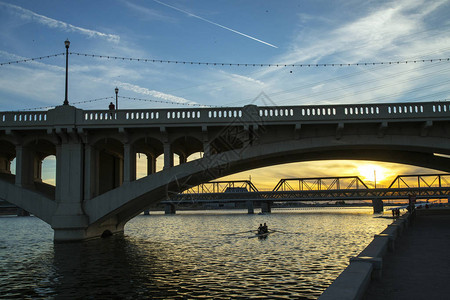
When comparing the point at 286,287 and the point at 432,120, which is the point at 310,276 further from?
the point at 432,120

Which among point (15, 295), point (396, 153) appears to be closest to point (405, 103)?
point (396, 153)

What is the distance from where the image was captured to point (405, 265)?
13.8 metres

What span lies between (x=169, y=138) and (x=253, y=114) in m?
7.92

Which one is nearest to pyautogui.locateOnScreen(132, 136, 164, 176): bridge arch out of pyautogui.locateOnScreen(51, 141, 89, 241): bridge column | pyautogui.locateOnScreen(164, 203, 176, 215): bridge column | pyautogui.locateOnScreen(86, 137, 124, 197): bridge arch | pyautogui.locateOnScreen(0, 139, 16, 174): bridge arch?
pyautogui.locateOnScreen(86, 137, 124, 197): bridge arch

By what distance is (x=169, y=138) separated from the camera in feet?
119

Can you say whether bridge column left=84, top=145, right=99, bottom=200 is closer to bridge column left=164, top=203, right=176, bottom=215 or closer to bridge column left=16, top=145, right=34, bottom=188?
bridge column left=16, top=145, right=34, bottom=188

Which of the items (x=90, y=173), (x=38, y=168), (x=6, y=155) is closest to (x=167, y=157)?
(x=90, y=173)

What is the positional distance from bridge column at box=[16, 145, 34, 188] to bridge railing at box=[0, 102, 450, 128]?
9.55 ft

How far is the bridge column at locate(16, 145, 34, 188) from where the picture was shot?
37.1 m

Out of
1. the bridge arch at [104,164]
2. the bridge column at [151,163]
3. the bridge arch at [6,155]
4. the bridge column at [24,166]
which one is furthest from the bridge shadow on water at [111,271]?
the bridge arch at [6,155]

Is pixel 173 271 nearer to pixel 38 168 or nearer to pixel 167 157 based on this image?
pixel 167 157

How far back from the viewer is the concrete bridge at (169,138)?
33.4 metres

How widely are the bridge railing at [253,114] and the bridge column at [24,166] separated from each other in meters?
2.91

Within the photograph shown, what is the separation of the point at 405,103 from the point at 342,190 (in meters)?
123
